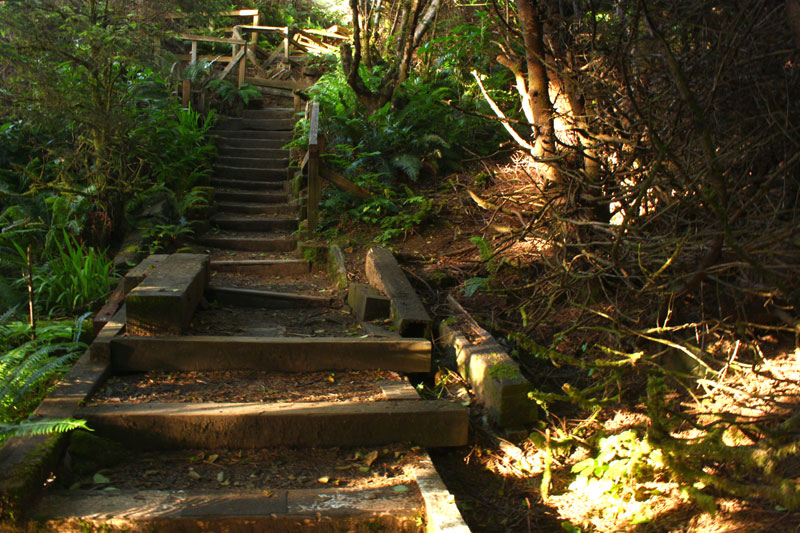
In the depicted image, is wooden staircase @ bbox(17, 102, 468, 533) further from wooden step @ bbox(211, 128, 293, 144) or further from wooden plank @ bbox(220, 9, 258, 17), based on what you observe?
wooden plank @ bbox(220, 9, 258, 17)

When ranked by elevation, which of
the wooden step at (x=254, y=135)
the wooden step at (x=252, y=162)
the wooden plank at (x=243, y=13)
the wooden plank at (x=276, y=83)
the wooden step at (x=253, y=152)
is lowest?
the wooden step at (x=252, y=162)

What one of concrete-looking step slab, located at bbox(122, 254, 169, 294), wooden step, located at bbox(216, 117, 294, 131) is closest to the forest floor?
concrete-looking step slab, located at bbox(122, 254, 169, 294)

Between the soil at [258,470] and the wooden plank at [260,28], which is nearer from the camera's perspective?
the soil at [258,470]

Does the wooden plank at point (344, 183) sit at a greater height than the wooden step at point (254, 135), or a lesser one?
lesser

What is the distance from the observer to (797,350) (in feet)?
8.09

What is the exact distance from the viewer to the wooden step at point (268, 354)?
140 inches

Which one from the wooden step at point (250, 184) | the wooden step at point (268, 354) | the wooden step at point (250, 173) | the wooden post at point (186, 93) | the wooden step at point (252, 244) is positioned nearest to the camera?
the wooden step at point (268, 354)

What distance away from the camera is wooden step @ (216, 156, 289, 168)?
10133mm

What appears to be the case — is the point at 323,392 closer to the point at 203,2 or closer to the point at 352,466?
the point at 352,466

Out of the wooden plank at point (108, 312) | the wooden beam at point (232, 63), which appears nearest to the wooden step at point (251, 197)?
the wooden plank at point (108, 312)

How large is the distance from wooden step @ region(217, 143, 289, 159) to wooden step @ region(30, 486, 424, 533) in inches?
341

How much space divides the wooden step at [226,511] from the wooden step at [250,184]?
289 inches

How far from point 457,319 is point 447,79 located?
6.41 m

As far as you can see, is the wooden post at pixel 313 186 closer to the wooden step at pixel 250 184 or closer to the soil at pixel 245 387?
the wooden step at pixel 250 184
